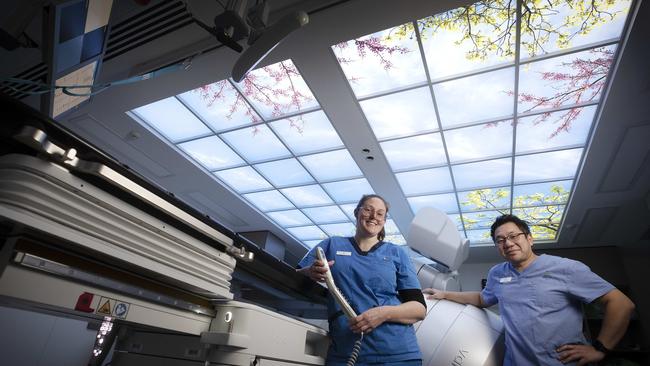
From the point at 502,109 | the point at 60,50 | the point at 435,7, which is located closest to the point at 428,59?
the point at 435,7

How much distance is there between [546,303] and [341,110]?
2749 millimetres

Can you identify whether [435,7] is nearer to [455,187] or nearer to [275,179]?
[455,187]

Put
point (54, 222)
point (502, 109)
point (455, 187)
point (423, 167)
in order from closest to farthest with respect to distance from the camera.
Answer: point (54, 222) < point (502, 109) < point (423, 167) < point (455, 187)

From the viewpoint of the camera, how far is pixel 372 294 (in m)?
1.38

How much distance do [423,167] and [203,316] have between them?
13.3 feet

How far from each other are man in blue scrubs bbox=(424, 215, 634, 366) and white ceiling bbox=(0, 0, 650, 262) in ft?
6.48

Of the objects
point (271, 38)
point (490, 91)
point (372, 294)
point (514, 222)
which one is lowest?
point (372, 294)

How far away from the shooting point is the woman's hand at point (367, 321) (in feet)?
4.05

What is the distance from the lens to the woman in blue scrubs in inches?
50.2

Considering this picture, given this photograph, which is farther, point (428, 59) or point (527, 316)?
point (428, 59)

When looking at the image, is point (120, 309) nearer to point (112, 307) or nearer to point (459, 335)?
point (112, 307)

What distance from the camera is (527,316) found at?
1722 mm

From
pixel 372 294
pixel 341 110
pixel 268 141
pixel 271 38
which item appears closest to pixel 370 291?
pixel 372 294

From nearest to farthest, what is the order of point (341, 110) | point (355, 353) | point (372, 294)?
1. point (355, 353)
2. point (372, 294)
3. point (341, 110)
